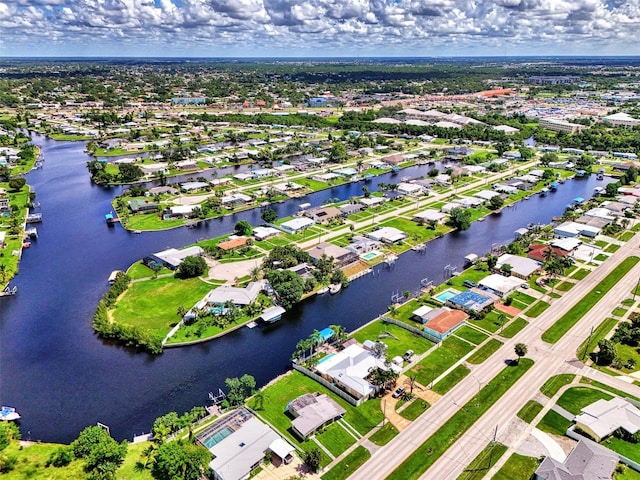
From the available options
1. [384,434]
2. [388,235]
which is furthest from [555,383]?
[388,235]

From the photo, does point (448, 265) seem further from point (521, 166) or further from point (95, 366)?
point (521, 166)

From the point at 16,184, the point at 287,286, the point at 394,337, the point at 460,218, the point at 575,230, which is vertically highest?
the point at 287,286

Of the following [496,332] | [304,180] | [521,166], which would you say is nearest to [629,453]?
[496,332]

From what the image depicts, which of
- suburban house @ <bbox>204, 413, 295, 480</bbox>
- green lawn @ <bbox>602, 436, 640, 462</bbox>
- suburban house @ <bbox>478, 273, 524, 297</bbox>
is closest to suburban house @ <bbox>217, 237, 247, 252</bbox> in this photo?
suburban house @ <bbox>204, 413, 295, 480</bbox>

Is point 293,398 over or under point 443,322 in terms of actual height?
under

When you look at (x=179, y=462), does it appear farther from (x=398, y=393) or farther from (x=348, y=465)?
(x=398, y=393)

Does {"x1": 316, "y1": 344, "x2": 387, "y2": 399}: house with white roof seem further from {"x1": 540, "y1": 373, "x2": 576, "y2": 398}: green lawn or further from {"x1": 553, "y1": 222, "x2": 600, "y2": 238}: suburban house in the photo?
{"x1": 553, "y1": 222, "x2": 600, "y2": 238}: suburban house

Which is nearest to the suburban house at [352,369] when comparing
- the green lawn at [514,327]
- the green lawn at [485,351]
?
the green lawn at [485,351]

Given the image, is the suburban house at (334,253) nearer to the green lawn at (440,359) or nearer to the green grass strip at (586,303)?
the green lawn at (440,359)
